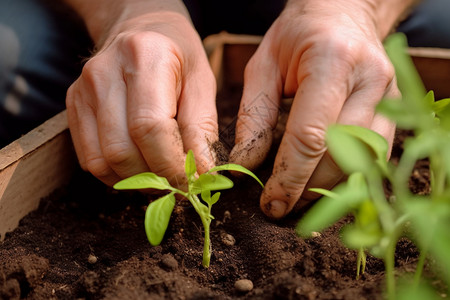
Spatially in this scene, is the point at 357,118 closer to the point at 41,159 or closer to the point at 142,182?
the point at 142,182

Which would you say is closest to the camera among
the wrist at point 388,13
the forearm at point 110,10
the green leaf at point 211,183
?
the green leaf at point 211,183

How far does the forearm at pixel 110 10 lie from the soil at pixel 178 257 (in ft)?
1.71

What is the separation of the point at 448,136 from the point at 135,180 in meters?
0.54

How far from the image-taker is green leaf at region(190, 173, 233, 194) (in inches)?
34.5

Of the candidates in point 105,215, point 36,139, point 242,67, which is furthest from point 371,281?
point 242,67

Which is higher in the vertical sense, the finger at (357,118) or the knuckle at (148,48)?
the knuckle at (148,48)

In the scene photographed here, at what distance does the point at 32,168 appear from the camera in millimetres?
1373

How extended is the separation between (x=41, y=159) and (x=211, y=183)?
745mm

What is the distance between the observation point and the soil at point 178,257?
939 millimetres

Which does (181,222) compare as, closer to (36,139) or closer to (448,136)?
(36,139)

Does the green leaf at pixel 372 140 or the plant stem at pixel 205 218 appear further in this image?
the plant stem at pixel 205 218

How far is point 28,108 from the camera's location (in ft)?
5.74

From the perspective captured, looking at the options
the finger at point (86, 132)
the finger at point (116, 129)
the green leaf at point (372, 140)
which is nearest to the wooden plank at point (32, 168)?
the finger at point (86, 132)

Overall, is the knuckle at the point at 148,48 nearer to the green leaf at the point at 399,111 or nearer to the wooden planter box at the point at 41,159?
the wooden planter box at the point at 41,159
